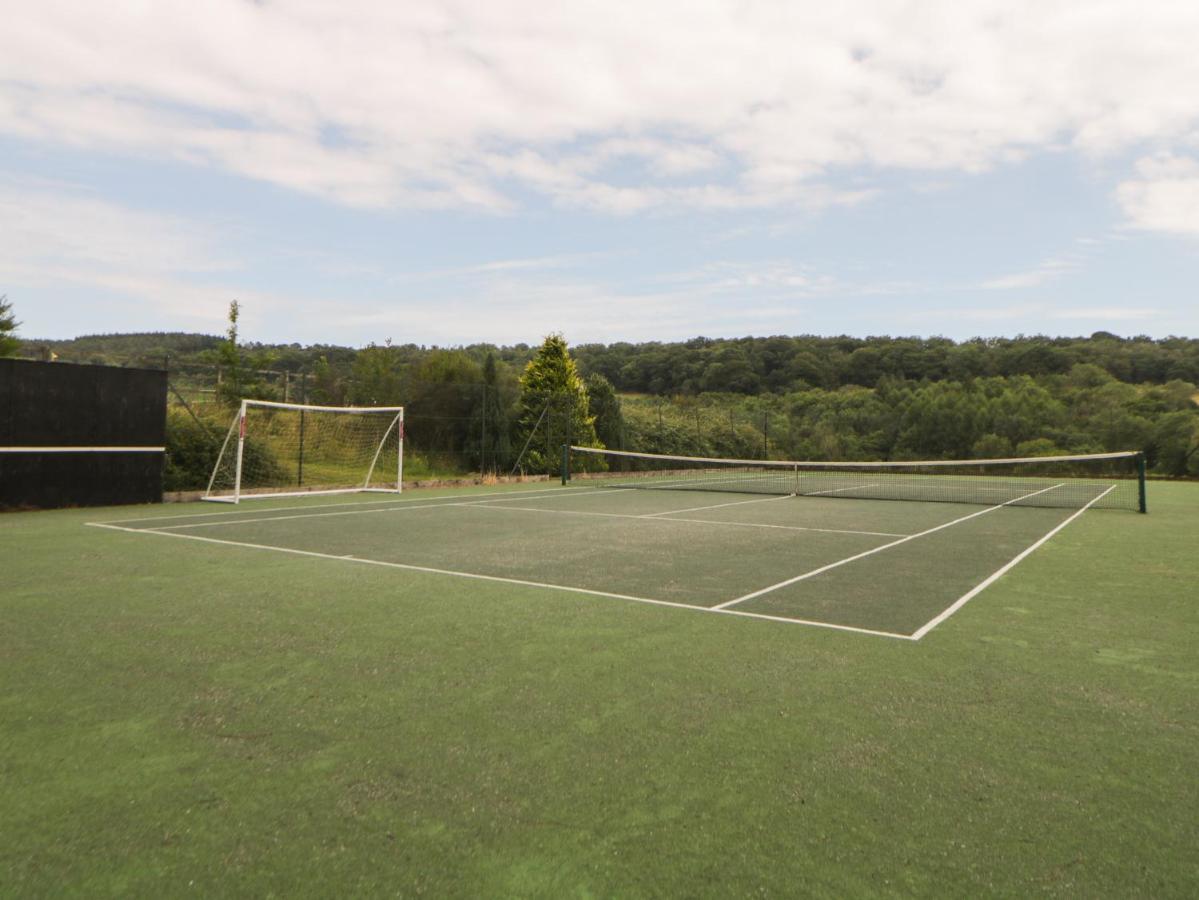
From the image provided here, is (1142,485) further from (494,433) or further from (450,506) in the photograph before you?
(494,433)

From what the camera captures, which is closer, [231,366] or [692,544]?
[692,544]

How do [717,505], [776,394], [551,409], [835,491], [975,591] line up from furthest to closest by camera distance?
1. [776,394]
2. [551,409]
3. [835,491]
4. [717,505]
5. [975,591]

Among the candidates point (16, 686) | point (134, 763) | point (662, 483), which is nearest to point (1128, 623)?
point (134, 763)

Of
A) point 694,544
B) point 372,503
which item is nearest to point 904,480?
point 372,503

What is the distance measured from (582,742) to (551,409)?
18.2 m

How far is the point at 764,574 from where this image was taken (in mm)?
6695

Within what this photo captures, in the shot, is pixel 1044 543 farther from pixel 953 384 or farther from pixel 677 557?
pixel 953 384

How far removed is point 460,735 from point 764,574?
4.21 m

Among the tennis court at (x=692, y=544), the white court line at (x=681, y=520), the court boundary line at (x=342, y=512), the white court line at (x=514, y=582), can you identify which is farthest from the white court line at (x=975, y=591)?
the court boundary line at (x=342, y=512)

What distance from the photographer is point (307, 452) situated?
15.8 m

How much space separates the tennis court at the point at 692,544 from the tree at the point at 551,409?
5.87 m

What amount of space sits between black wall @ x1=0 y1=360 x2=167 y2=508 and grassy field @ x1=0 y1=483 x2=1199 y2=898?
6307mm

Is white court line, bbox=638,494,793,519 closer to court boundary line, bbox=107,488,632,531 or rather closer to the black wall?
court boundary line, bbox=107,488,632,531

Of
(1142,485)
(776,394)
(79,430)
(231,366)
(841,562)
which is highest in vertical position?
(776,394)
